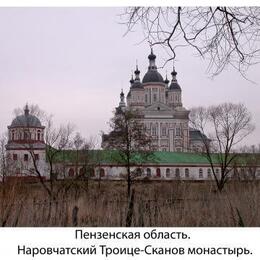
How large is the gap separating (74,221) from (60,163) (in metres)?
4.99

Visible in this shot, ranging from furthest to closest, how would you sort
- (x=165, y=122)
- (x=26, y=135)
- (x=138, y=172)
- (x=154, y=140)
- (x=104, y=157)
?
1. (x=104, y=157)
2. (x=138, y=172)
3. (x=154, y=140)
4. (x=165, y=122)
5. (x=26, y=135)

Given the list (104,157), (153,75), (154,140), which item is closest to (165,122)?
(153,75)

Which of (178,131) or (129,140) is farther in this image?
(129,140)

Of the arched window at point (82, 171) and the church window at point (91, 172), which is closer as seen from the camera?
the church window at point (91, 172)

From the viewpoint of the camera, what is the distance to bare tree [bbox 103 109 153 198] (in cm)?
586

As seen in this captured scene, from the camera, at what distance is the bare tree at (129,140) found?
231 inches

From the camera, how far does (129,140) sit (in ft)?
23.1

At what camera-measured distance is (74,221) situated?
247 centimetres

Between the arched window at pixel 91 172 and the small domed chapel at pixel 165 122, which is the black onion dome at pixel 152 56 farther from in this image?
the arched window at pixel 91 172

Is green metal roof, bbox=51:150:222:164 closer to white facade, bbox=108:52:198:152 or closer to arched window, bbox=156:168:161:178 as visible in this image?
arched window, bbox=156:168:161:178

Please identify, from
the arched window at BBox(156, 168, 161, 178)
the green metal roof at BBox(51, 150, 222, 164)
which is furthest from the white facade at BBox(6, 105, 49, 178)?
the arched window at BBox(156, 168, 161, 178)

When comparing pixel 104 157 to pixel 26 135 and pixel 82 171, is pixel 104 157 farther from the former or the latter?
pixel 26 135

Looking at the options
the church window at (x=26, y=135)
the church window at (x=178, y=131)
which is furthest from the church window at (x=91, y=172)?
the church window at (x=26, y=135)
